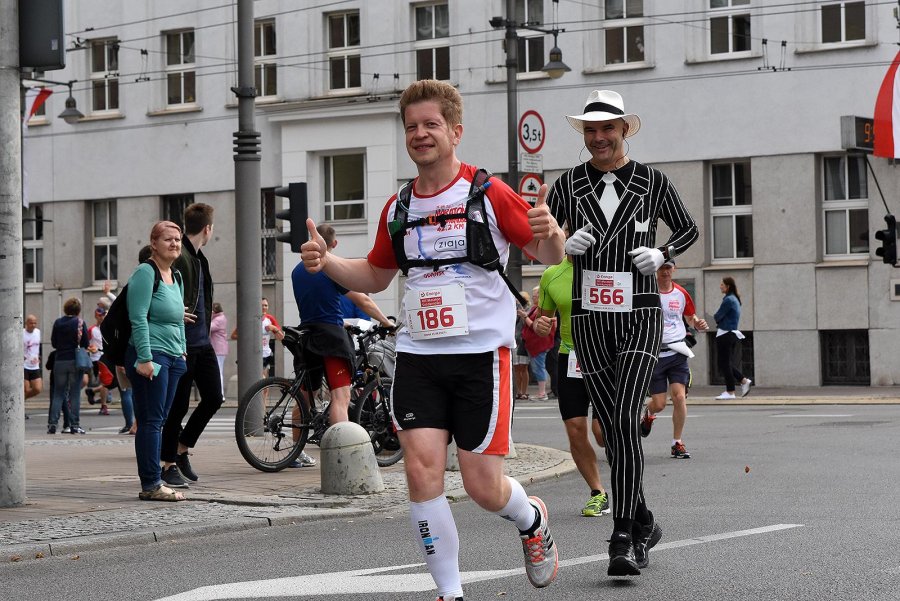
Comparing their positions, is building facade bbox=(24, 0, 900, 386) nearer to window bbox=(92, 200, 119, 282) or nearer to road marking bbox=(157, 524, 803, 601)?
window bbox=(92, 200, 119, 282)

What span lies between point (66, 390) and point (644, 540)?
49.1 feet

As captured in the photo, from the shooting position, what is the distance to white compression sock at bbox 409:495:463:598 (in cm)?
575

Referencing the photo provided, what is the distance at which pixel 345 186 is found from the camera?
34844 mm

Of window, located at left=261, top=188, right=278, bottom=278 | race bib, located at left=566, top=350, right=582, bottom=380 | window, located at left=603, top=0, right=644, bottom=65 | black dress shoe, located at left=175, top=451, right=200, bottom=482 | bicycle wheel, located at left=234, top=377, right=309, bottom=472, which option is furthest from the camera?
window, located at left=261, top=188, right=278, bottom=278

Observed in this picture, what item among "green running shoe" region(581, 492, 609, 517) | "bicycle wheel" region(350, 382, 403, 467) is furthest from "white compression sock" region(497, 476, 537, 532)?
"bicycle wheel" region(350, 382, 403, 467)

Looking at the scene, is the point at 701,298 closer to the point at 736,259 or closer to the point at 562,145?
the point at 736,259

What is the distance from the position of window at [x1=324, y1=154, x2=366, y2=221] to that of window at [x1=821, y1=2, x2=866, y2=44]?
1057 cm

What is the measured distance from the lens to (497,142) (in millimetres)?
32531

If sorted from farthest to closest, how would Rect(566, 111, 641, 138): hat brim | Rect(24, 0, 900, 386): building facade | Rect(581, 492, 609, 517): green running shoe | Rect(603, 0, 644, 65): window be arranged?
Rect(603, 0, 644, 65): window → Rect(24, 0, 900, 386): building facade → Rect(581, 492, 609, 517): green running shoe → Rect(566, 111, 641, 138): hat brim

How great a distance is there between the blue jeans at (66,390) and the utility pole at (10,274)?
10902 millimetres

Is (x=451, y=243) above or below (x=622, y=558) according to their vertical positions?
above

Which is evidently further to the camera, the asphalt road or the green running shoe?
the green running shoe

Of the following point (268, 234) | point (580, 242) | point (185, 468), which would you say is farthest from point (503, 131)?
point (580, 242)

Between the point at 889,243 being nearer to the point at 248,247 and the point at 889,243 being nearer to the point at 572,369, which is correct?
the point at 248,247
